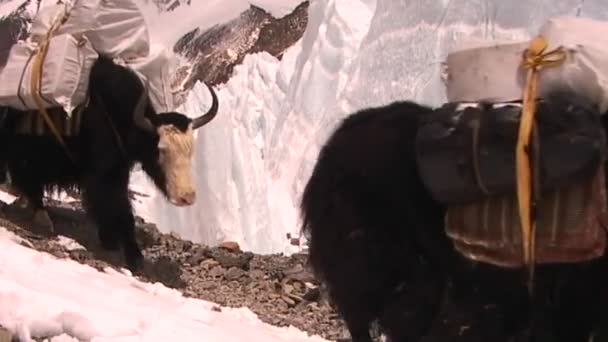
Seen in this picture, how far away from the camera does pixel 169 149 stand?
4.00m

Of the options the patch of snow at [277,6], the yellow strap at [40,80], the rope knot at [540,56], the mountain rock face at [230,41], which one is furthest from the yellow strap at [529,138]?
the patch of snow at [277,6]

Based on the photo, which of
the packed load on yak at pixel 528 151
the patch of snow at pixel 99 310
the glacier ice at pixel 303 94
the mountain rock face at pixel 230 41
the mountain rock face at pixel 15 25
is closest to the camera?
the packed load on yak at pixel 528 151

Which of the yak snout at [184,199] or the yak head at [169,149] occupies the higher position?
the yak head at [169,149]

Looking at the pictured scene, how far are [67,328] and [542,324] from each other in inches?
39.1

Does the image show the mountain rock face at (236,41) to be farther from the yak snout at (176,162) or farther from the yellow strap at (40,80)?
the yak snout at (176,162)

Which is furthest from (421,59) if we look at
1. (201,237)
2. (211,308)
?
(211,308)

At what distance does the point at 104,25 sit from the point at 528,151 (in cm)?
267

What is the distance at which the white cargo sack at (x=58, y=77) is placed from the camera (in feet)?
13.0

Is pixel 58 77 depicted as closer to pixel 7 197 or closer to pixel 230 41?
pixel 7 197

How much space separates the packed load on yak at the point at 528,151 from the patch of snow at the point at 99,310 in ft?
2.27

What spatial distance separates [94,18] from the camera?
430cm

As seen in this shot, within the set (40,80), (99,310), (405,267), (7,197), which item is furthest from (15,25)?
(405,267)

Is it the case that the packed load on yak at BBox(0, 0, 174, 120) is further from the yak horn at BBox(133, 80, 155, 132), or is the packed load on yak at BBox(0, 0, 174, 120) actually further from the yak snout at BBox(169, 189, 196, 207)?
the yak snout at BBox(169, 189, 196, 207)

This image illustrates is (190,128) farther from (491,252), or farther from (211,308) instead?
(491,252)
